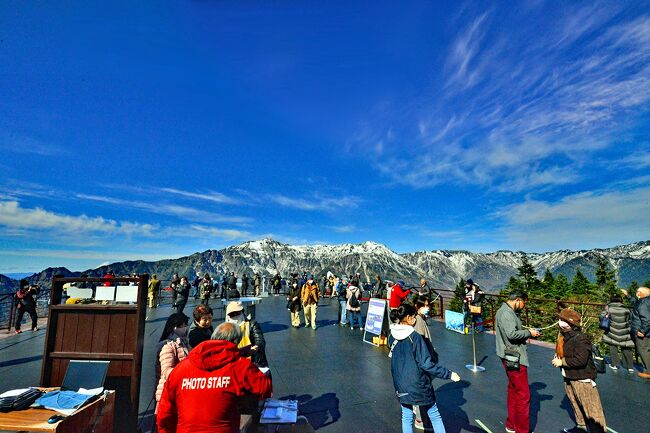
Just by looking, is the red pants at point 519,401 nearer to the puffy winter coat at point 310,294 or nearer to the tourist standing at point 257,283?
the puffy winter coat at point 310,294

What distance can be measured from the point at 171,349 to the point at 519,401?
4772mm

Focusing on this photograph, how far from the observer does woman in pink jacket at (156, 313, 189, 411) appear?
3.74 metres

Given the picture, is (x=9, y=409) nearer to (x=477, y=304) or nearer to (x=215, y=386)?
(x=215, y=386)

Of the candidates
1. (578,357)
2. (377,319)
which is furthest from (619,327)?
(377,319)

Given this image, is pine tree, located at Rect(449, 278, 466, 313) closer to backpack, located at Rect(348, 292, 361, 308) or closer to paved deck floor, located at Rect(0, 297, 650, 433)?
paved deck floor, located at Rect(0, 297, 650, 433)

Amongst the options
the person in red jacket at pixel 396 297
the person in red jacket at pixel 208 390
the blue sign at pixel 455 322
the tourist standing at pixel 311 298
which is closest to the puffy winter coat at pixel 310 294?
the tourist standing at pixel 311 298

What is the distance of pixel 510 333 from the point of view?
15.5 feet

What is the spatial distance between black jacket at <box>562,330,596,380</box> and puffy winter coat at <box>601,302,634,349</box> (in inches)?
198

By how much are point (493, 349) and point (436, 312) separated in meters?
8.84

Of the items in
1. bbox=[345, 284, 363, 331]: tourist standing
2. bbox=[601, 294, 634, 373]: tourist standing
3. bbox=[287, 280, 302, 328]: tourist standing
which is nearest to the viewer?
bbox=[601, 294, 634, 373]: tourist standing

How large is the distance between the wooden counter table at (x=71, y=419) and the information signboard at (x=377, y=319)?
298 inches

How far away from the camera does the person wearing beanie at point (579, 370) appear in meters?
4.31

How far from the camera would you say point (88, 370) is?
4.11 metres

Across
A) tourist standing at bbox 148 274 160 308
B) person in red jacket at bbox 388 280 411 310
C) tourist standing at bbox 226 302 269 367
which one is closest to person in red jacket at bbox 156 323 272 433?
tourist standing at bbox 226 302 269 367
